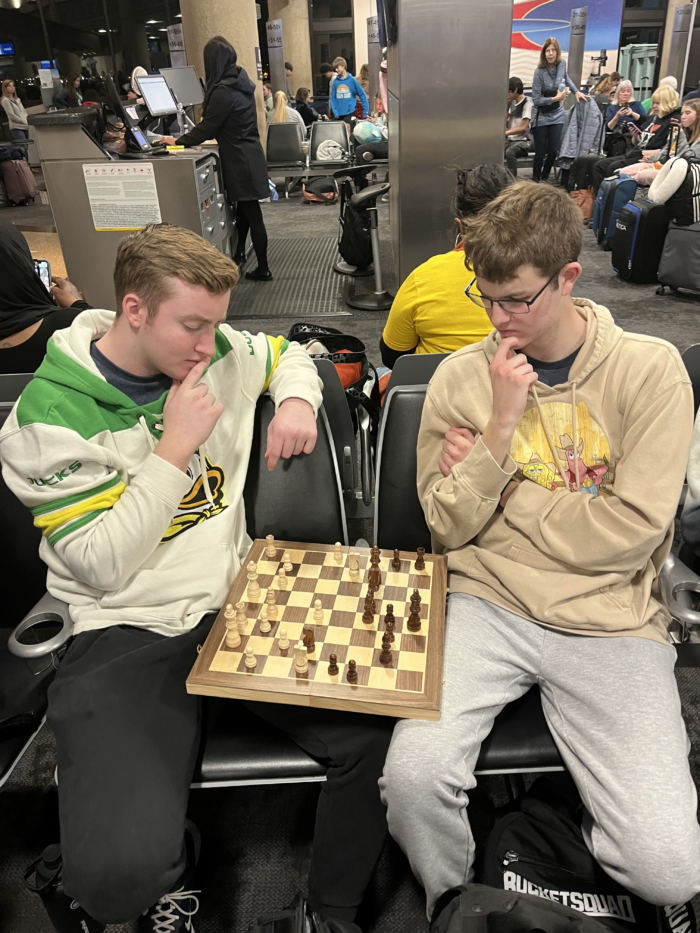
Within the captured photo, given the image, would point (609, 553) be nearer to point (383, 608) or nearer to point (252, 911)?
point (383, 608)

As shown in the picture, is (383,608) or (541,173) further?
(541,173)

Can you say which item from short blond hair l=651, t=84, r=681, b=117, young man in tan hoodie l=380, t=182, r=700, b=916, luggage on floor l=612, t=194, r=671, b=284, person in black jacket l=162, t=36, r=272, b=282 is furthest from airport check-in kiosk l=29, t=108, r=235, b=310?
short blond hair l=651, t=84, r=681, b=117

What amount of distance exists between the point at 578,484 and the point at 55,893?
1381mm

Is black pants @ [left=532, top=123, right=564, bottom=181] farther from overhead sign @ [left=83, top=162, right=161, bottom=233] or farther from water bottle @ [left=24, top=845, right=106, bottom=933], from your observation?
water bottle @ [left=24, top=845, right=106, bottom=933]

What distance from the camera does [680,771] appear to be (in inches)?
46.8

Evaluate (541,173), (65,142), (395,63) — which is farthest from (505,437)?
(541,173)

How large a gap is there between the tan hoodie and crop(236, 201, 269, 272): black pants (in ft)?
15.1

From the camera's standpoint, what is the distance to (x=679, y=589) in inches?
56.0

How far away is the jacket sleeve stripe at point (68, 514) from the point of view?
129cm

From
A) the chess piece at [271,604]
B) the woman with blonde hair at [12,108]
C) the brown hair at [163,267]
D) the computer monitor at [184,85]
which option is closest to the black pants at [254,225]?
the computer monitor at [184,85]

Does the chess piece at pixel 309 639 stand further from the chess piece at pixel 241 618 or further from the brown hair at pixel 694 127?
the brown hair at pixel 694 127

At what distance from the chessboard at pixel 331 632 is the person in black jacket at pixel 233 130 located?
468 centimetres

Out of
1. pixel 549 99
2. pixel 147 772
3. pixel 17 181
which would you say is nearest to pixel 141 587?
pixel 147 772

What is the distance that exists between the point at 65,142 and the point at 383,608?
4.41m
